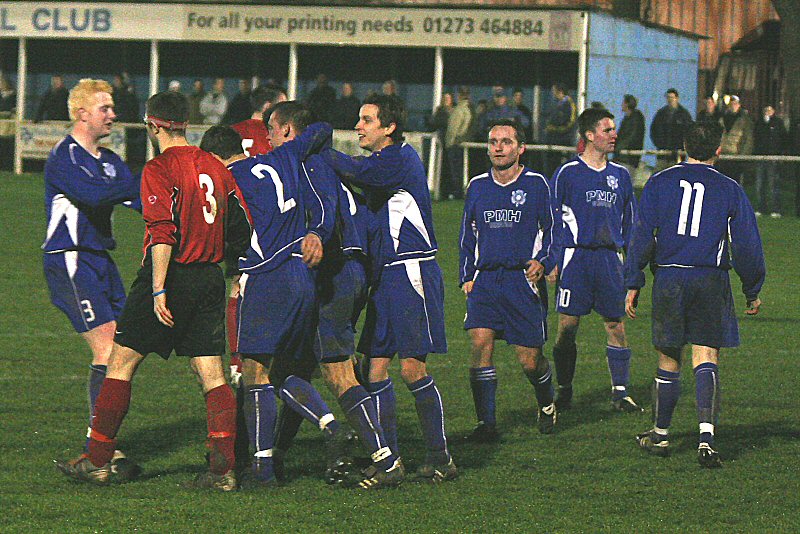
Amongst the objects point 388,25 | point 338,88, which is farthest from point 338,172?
point 338,88

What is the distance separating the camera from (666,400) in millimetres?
8742

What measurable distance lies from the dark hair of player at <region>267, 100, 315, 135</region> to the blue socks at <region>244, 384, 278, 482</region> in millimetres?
1298

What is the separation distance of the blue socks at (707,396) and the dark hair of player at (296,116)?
2583mm

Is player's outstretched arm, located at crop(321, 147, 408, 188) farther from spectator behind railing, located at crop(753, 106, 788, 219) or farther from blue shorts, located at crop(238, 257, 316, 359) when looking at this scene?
spectator behind railing, located at crop(753, 106, 788, 219)

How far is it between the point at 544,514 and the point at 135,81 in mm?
30327

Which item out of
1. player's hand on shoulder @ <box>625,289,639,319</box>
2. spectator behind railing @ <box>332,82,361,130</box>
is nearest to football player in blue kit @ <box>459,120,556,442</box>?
player's hand on shoulder @ <box>625,289,639,319</box>

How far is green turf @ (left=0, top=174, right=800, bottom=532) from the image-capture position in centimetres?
711

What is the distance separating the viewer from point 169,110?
24.7 ft

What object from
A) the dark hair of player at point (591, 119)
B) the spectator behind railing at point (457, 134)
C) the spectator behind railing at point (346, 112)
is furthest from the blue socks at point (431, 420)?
the spectator behind railing at point (346, 112)

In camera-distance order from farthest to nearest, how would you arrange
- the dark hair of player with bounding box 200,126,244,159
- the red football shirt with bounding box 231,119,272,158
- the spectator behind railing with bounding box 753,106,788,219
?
the spectator behind railing with bounding box 753,106,788,219, the red football shirt with bounding box 231,119,272,158, the dark hair of player with bounding box 200,126,244,159

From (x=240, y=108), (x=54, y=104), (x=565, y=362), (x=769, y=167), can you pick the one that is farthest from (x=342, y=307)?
(x=54, y=104)

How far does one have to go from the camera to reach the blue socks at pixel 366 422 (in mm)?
7672

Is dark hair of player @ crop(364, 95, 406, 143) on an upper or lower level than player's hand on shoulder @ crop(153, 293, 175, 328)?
upper

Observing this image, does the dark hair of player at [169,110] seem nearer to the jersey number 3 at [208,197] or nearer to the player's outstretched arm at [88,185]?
the jersey number 3 at [208,197]
